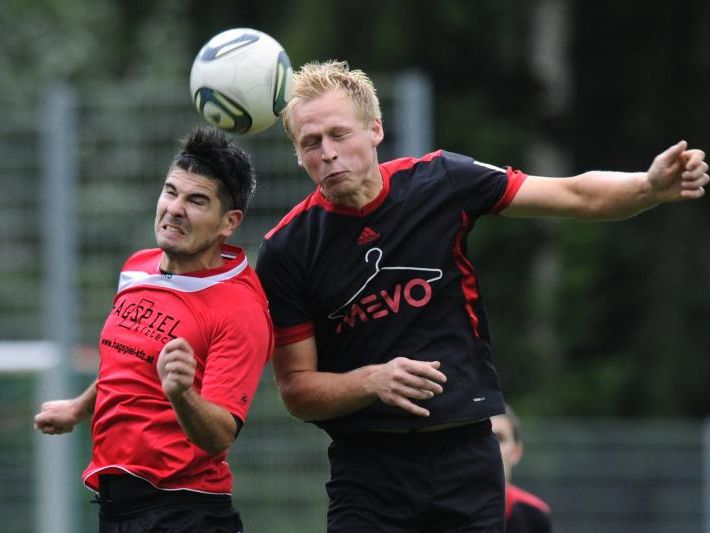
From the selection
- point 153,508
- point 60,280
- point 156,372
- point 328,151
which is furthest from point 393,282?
point 60,280

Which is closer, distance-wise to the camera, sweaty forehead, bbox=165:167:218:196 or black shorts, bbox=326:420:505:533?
sweaty forehead, bbox=165:167:218:196

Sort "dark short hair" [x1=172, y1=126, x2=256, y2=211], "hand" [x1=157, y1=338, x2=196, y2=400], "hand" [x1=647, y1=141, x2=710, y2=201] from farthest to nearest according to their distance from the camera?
"dark short hair" [x1=172, y1=126, x2=256, y2=211] < "hand" [x1=647, y1=141, x2=710, y2=201] < "hand" [x1=157, y1=338, x2=196, y2=400]

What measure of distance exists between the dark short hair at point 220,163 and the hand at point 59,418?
88 cm

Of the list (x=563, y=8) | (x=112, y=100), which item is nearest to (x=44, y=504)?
(x=112, y=100)

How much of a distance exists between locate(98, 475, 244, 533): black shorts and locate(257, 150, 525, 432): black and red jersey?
56cm

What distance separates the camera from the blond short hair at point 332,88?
515 cm

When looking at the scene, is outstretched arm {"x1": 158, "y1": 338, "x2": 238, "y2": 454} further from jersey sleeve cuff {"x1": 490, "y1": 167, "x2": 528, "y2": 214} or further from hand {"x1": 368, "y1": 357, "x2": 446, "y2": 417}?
jersey sleeve cuff {"x1": 490, "y1": 167, "x2": 528, "y2": 214}

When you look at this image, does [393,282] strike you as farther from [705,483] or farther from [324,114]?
[705,483]

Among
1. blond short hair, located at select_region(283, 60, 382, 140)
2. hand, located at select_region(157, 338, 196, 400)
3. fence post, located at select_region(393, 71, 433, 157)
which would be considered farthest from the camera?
fence post, located at select_region(393, 71, 433, 157)

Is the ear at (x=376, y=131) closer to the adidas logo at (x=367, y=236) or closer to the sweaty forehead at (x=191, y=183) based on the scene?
the adidas logo at (x=367, y=236)

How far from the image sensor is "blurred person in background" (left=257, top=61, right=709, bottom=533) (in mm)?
5105

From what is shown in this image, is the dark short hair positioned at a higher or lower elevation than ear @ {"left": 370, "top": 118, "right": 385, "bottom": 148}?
lower

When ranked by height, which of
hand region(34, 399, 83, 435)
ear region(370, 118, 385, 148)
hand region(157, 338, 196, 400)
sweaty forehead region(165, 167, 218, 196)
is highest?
ear region(370, 118, 385, 148)

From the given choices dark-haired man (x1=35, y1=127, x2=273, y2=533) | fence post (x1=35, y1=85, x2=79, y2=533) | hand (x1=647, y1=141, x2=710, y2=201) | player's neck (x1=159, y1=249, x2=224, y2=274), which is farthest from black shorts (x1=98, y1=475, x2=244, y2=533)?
fence post (x1=35, y1=85, x2=79, y2=533)
